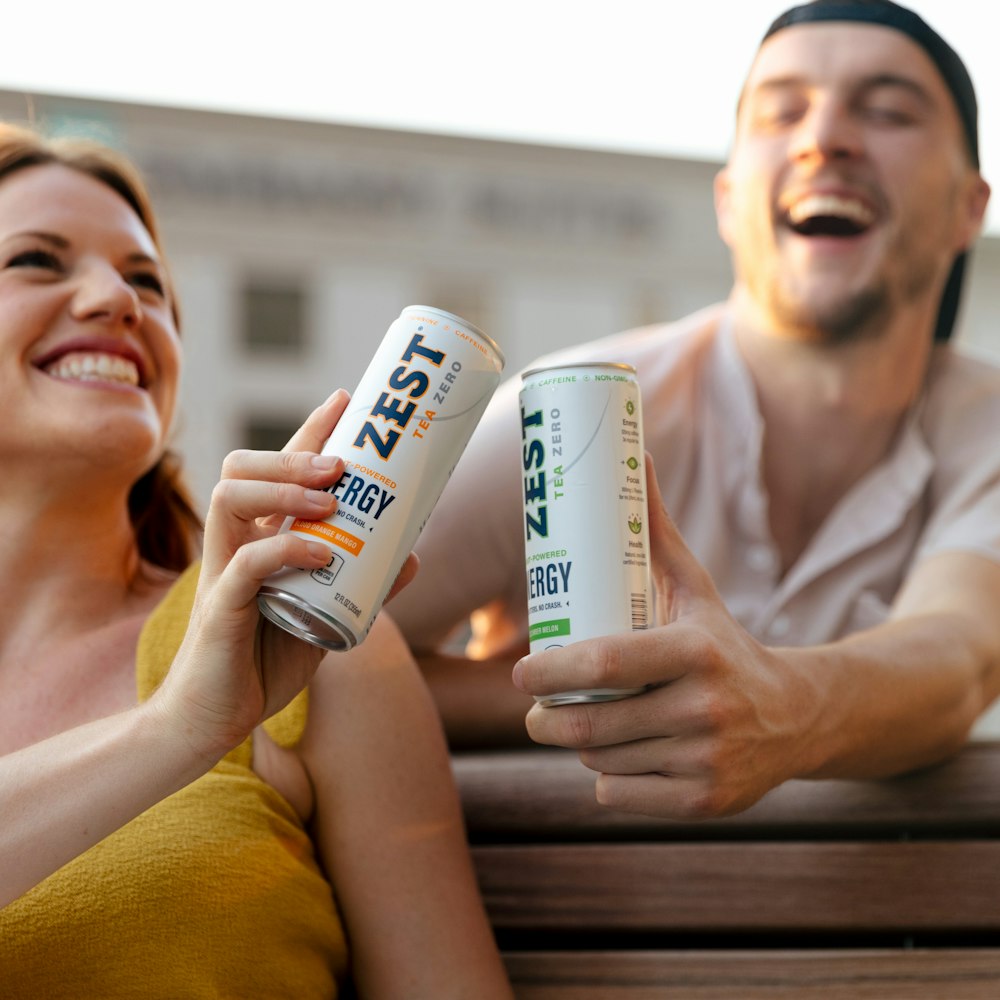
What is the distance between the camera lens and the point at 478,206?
20.9 metres

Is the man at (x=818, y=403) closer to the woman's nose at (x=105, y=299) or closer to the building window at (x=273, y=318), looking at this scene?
the woman's nose at (x=105, y=299)

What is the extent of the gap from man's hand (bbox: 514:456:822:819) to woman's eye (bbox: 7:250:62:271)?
105 centimetres

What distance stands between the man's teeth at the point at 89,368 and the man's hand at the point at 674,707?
2.96 ft

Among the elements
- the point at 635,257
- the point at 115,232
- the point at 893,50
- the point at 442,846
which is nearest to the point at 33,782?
the point at 442,846

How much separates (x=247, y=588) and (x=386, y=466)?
0.17 m

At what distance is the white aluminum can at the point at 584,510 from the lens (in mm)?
1219

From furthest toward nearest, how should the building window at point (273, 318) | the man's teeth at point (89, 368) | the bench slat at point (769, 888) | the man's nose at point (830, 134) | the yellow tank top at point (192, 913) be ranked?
the building window at point (273, 318), the man's nose at point (830, 134), the man's teeth at point (89, 368), the bench slat at point (769, 888), the yellow tank top at point (192, 913)

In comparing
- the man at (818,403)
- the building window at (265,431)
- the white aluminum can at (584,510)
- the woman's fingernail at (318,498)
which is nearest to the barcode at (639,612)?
the white aluminum can at (584,510)

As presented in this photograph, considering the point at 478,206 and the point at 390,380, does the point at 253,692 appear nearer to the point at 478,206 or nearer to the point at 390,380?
the point at 390,380

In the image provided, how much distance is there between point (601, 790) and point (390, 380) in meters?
0.46

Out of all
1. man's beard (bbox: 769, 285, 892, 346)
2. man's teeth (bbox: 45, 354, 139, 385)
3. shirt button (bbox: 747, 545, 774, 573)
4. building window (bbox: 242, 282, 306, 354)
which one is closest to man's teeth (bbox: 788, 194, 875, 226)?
man's beard (bbox: 769, 285, 892, 346)

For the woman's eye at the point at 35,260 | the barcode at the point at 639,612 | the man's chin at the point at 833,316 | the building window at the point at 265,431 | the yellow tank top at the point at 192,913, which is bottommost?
the yellow tank top at the point at 192,913

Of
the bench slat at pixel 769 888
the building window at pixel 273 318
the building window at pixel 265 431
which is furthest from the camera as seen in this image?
the building window at pixel 273 318

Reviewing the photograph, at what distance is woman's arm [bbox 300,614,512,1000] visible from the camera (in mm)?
1576
